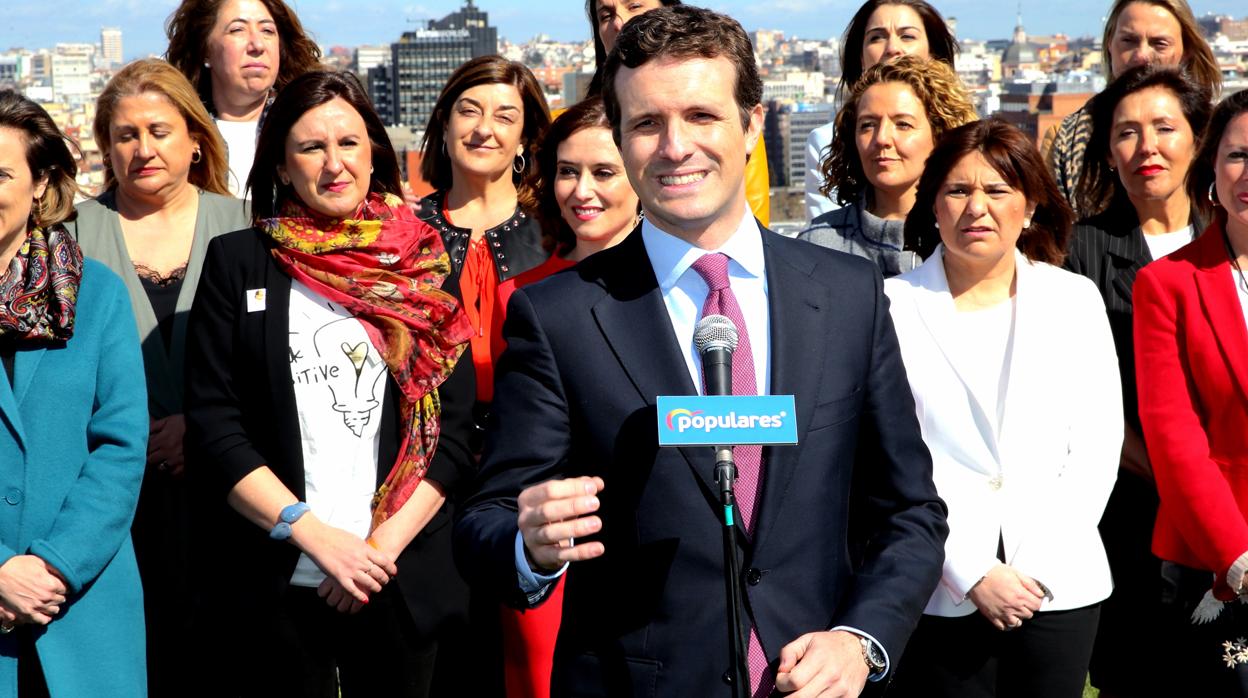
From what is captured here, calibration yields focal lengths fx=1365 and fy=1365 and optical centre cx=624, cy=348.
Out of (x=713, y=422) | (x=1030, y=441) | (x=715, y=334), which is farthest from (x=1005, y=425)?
(x=713, y=422)

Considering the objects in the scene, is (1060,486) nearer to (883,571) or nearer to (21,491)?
(883,571)

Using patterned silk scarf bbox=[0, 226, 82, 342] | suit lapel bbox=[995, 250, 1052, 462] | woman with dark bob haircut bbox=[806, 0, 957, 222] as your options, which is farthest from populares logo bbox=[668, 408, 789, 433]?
woman with dark bob haircut bbox=[806, 0, 957, 222]

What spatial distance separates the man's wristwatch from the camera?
2.08 m

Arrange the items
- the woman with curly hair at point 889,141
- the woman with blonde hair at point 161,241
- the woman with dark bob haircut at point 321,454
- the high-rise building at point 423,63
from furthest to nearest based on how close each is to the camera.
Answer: the high-rise building at point 423,63 < the woman with curly hair at point 889,141 < the woman with blonde hair at point 161,241 < the woman with dark bob haircut at point 321,454

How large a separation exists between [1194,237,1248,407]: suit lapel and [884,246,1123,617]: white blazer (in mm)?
265

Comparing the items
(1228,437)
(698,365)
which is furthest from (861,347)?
(1228,437)

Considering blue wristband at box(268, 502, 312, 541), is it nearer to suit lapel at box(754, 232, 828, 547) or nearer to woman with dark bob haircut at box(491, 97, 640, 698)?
woman with dark bob haircut at box(491, 97, 640, 698)

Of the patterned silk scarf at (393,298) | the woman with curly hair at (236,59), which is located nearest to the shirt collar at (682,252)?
the patterned silk scarf at (393,298)

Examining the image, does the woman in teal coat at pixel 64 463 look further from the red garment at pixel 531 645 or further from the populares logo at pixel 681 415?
the populares logo at pixel 681 415

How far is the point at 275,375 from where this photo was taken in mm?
3496

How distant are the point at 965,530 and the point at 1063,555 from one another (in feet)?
0.82

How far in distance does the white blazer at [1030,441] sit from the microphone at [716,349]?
4.77ft

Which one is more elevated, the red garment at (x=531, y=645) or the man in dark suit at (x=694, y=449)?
the man in dark suit at (x=694, y=449)

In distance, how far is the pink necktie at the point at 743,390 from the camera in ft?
6.90
